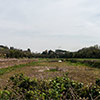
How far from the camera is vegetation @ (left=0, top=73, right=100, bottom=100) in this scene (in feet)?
8.00

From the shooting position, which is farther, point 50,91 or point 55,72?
point 55,72

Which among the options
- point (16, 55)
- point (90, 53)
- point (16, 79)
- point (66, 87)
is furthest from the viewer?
point (90, 53)

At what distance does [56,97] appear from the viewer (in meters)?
2.42

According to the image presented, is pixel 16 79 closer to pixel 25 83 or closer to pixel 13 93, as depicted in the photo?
pixel 25 83

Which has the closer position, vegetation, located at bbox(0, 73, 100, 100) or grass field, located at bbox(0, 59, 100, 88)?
vegetation, located at bbox(0, 73, 100, 100)

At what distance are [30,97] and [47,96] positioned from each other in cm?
24

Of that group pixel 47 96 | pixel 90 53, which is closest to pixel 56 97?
pixel 47 96

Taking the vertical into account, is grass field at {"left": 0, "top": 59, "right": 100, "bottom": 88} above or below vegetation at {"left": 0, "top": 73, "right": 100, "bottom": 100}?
below

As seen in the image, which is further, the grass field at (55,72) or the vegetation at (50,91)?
the grass field at (55,72)

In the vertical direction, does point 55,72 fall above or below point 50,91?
below

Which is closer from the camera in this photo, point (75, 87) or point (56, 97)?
point (56, 97)

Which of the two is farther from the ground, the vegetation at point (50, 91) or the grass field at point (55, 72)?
the vegetation at point (50, 91)

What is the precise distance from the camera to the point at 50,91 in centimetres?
247

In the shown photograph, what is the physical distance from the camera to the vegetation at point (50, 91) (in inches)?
96.0
